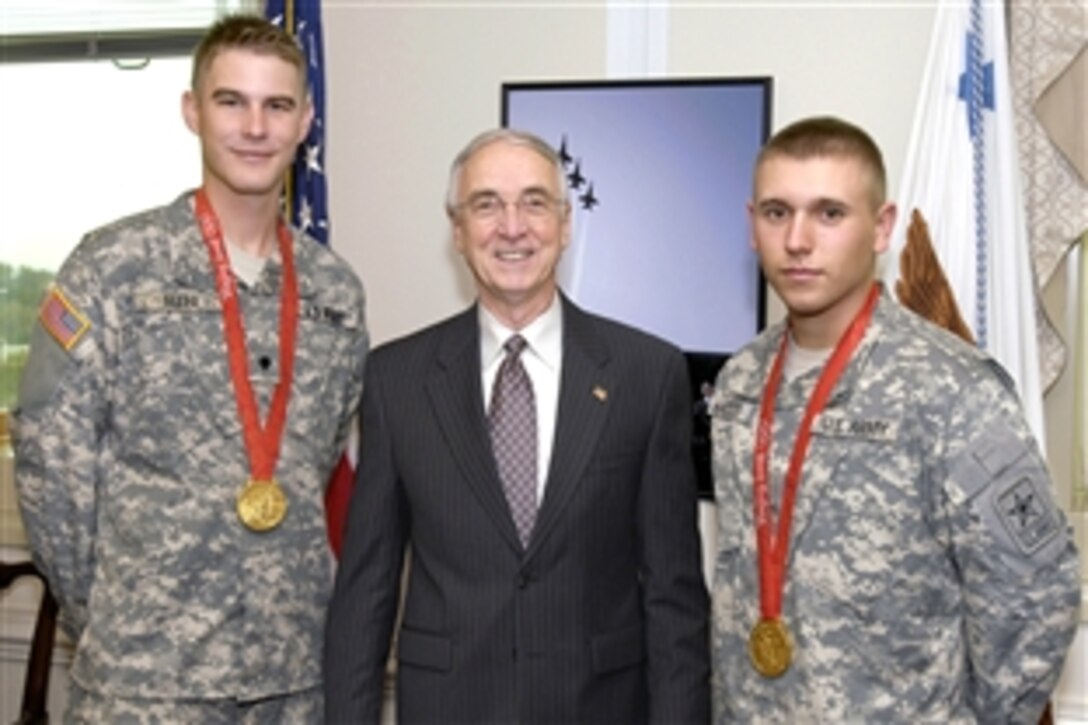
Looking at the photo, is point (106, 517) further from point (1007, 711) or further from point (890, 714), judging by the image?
point (1007, 711)

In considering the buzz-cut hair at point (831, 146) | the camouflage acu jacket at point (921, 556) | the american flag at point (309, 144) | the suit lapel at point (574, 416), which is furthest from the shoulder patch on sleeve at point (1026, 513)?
the american flag at point (309, 144)

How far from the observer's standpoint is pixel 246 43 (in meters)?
2.63

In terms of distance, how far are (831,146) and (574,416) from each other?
632 mm

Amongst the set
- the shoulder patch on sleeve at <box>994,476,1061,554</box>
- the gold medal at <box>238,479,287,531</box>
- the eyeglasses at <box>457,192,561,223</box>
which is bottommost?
the gold medal at <box>238,479,287,531</box>

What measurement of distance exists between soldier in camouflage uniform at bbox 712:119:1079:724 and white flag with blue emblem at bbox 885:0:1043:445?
75cm

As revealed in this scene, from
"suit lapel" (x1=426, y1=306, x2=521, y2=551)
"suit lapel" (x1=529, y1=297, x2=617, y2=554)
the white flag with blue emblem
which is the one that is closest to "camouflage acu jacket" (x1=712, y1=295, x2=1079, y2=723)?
"suit lapel" (x1=529, y1=297, x2=617, y2=554)

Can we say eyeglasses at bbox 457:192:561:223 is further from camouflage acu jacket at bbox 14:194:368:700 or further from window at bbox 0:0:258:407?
window at bbox 0:0:258:407

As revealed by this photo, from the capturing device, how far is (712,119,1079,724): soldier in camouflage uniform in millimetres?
2166

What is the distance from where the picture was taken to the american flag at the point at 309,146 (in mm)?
3617

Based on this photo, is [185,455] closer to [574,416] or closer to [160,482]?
[160,482]

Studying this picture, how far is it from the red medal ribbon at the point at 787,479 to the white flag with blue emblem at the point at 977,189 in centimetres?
78

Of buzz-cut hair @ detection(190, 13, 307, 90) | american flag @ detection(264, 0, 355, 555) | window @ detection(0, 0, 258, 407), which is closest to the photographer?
buzz-cut hair @ detection(190, 13, 307, 90)

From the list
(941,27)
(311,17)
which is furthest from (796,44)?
(311,17)

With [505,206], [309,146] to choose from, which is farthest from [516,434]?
[309,146]
